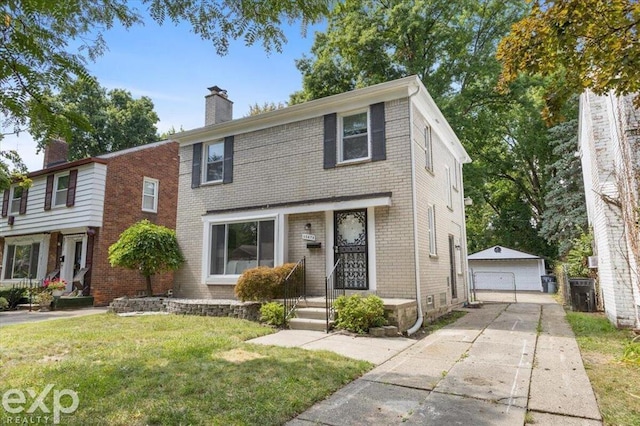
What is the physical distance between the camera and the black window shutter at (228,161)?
11859 millimetres

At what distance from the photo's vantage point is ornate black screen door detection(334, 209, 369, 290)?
30.7 feet

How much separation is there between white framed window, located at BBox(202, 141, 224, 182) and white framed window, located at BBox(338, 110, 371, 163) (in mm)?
4293

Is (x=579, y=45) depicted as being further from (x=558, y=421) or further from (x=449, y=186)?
(x=449, y=186)

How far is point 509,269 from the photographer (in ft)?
82.0

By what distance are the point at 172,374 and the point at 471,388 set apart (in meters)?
3.49

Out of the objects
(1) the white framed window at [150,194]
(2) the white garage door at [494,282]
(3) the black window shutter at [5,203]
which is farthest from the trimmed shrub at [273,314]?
(2) the white garage door at [494,282]

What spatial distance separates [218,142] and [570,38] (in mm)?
10473

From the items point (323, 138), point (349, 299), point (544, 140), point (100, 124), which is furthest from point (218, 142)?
point (544, 140)

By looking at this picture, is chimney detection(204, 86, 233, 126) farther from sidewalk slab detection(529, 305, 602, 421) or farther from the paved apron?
sidewalk slab detection(529, 305, 602, 421)

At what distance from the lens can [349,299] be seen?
766cm

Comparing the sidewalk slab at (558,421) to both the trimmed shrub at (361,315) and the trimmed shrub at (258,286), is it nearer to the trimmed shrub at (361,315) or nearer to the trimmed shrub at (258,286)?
the trimmed shrub at (361,315)

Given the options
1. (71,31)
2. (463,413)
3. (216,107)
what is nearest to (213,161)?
(216,107)

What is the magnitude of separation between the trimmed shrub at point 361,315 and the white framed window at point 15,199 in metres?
17.2

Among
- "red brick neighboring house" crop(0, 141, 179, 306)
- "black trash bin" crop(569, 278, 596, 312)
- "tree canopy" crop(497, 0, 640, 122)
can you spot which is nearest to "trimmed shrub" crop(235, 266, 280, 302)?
"tree canopy" crop(497, 0, 640, 122)
